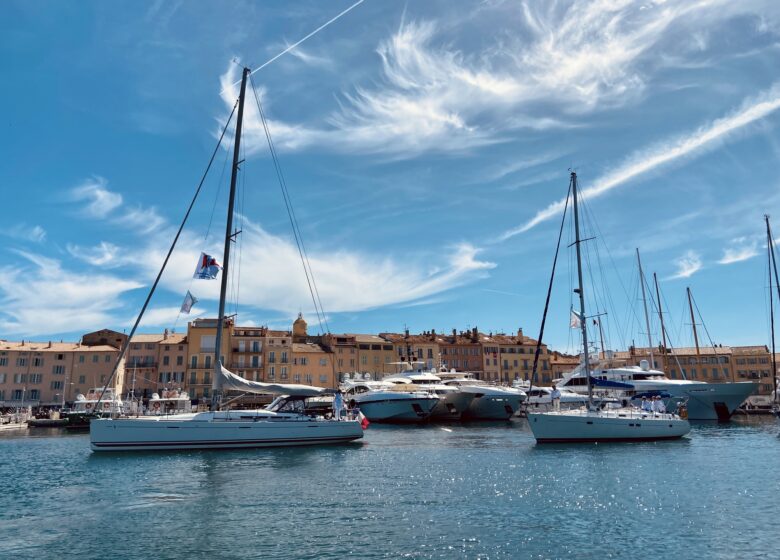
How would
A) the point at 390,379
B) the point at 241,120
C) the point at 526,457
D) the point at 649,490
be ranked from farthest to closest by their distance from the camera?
the point at 390,379 < the point at 241,120 < the point at 526,457 < the point at 649,490

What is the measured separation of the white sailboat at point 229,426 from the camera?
32719 mm

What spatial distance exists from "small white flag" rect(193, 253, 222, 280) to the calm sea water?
409 inches

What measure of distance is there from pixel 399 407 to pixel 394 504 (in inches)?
1542

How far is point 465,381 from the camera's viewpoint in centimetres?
7162

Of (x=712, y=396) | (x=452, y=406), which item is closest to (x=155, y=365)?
(x=452, y=406)

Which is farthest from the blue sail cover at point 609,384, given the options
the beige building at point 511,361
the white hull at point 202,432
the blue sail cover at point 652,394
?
the beige building at point 511,361

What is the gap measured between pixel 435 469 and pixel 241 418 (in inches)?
508

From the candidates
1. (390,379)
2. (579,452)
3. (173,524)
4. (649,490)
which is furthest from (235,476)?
(390,379)

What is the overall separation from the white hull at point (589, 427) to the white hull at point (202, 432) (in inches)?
581

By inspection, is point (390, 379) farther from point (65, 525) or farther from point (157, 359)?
point (65, 525)

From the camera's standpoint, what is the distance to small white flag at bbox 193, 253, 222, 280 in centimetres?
3466

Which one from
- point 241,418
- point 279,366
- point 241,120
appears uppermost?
point 241,120

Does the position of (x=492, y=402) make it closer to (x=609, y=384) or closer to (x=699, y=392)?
(x=609, y=384)

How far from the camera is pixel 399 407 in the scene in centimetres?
5916
